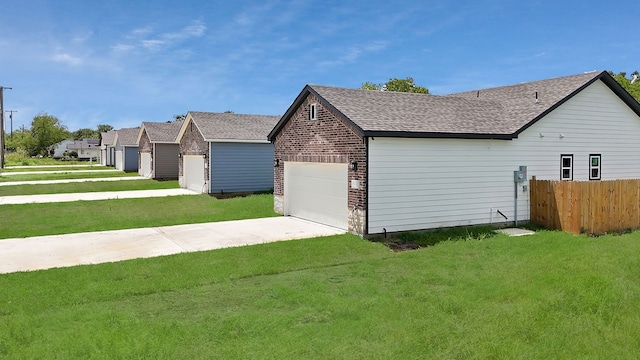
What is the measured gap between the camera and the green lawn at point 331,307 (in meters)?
5.45

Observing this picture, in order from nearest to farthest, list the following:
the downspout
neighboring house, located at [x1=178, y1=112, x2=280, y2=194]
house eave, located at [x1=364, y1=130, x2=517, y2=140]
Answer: house eave, located at [x1=364, y1=130, x2=517, y2=140] < the downspout < neighboring house, located at [x1=178, y1=112, x2=280, y2=194]

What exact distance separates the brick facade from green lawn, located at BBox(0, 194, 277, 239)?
8.96ft

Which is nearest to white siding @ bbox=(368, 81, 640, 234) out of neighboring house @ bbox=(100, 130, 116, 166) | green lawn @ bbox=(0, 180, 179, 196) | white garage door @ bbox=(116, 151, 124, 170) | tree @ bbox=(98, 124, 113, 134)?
green lawn @ bbox=(0, 180, 179, 196)

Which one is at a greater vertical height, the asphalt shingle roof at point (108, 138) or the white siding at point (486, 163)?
the asphalt shingle roof at point (108, 138)

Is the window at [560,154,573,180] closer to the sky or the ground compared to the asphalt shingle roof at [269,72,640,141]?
closer to the ground

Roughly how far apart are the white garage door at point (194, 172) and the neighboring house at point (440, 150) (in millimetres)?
9686

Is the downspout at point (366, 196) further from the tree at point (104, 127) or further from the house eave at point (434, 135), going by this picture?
the tree at point (104, 127)

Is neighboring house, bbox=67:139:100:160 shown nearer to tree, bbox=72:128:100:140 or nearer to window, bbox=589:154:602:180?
tree, bbox=72:128:100:140

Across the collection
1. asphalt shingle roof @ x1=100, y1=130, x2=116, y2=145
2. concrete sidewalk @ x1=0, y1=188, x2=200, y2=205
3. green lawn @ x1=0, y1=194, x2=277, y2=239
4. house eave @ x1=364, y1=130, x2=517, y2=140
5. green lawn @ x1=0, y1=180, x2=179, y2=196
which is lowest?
green lawn @ x1=0, y1=194, x2=277, y2=239

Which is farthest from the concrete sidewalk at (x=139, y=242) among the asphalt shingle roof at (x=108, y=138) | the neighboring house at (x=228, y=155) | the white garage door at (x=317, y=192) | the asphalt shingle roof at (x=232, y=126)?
the asphalt shingle roof at (x=108, y=138)

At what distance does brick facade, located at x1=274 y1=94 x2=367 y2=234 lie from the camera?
1292cm

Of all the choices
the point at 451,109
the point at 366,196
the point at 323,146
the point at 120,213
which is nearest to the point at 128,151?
the point at 120,213

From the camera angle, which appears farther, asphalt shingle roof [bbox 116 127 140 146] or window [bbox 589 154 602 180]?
asphalt shingle roof [bbox 116 127 140 146]

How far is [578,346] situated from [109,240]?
1160 cm
